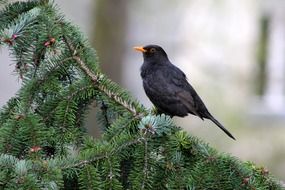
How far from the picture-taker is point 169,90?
4262 mm

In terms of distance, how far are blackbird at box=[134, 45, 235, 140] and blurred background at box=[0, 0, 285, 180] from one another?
Result: 18.9 ft

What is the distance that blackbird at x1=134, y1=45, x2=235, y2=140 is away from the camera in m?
4.23

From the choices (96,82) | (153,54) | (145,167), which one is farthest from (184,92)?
(145,167)

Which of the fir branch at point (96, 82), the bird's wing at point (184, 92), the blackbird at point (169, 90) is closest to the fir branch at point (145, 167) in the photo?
the fir branch at point (96, 82)

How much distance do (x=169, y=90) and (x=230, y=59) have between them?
7.13 m

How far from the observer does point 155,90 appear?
13.8 feet

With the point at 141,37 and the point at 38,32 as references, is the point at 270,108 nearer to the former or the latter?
the point at 141,37

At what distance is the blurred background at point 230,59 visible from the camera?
35.2 feet

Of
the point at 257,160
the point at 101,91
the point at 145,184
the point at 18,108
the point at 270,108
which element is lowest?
the point at 145,184

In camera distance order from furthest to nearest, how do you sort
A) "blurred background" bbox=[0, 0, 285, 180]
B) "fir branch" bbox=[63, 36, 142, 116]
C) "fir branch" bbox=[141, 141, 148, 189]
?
"blurred background" bbox=[0, 0, 285, 180]
"fir branch" bbox=[63, 36, 142, 116]
"fir branch" bbox=[141, 141, 148, 189]

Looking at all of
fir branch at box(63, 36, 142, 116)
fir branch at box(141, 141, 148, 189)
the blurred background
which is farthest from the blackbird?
the blurred background

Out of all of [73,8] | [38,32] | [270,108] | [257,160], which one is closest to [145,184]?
[38,32]

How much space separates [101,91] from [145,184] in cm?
53

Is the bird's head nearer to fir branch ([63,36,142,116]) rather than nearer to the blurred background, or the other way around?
fir branch ([63,36,142,116])
